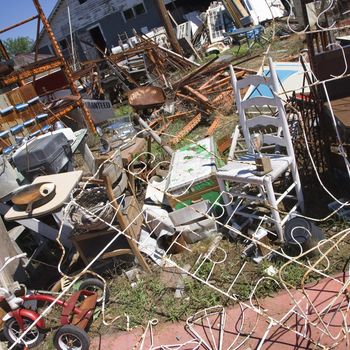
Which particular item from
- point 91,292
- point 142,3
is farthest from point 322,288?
point 142,3

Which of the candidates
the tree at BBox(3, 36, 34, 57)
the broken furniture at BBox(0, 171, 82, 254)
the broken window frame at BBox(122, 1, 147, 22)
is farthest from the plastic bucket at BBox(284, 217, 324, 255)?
the tree at BBox(3, 36, 34, 57)

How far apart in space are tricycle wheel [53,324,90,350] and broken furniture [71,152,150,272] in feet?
3.20

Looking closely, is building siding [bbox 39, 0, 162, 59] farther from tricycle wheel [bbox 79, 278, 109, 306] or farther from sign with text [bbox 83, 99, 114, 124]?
tricycle wheel [bbox 79, 278, 109, 306]

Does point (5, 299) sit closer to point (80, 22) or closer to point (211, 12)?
point (211, 12)

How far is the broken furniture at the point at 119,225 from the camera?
13.5 feet

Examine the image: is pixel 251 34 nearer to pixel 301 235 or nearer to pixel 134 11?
pixel 134 11

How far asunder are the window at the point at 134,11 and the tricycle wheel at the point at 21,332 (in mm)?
23117

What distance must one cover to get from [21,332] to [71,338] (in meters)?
0.65

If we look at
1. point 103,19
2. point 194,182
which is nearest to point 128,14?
point 103,19

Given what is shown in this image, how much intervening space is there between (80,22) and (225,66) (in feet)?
63.4

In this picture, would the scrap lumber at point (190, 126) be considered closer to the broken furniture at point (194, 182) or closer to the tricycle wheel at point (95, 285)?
the broken furniture at point (194, 182)

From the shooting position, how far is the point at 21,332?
3918 mm

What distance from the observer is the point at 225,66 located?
33.2ft

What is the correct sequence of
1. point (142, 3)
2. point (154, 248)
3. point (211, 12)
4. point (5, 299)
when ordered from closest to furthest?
1. point (5, 299)
2. point (154, 248)
3. point (211, 12)
4. point (142, 3)
